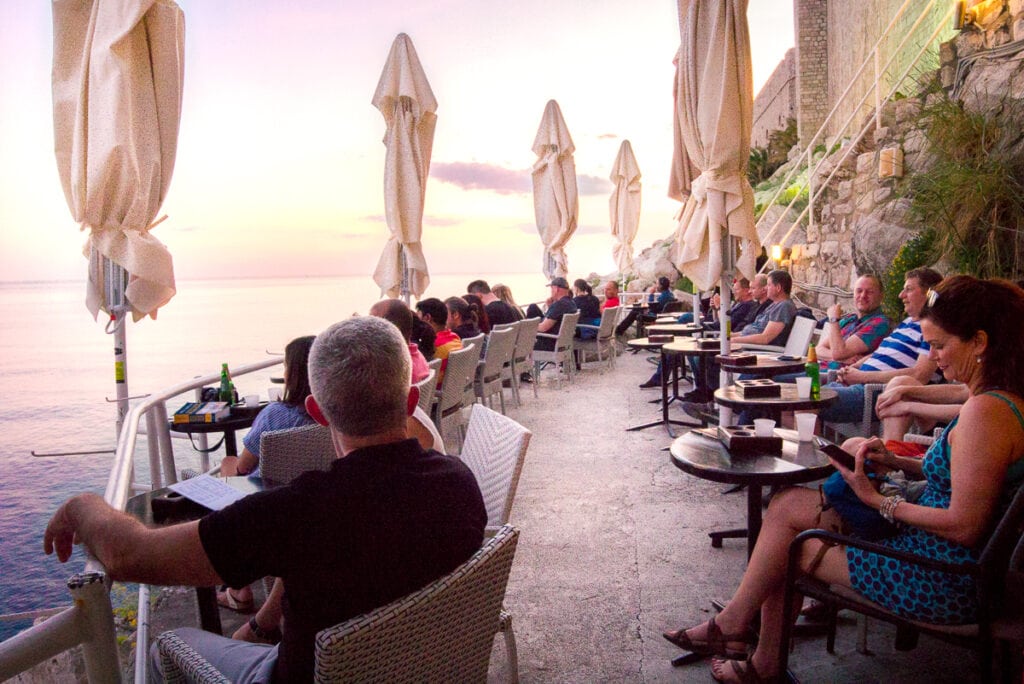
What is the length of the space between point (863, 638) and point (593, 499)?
178cm

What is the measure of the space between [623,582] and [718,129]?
2.88 meters

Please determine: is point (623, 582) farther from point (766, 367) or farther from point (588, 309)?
point (588, 309)

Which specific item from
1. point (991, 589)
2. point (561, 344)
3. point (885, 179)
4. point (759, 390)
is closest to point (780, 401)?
point (759, 390)

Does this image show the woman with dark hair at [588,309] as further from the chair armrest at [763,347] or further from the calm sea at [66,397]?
the calm sea at [66,397]

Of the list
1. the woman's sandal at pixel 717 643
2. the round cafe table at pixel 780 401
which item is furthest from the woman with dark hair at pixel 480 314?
the woman's sandal at pixel 717 643

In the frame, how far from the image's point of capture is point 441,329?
5359 millimetres

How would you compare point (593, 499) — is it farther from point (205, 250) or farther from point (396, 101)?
point (205, 250)

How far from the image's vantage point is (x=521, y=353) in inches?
Answer: 272

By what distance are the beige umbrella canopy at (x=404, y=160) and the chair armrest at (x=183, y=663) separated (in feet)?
15.9

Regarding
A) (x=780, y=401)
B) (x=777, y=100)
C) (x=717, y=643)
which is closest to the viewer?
(x=717, y=643)

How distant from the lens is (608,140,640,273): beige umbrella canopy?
45.5ft

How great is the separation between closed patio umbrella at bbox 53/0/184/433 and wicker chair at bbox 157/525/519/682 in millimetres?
2749

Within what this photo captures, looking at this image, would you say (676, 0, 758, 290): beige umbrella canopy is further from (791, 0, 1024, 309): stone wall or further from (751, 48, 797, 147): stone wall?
(751, 48, 797, 147): stone wall

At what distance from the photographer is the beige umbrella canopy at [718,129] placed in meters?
4.23
